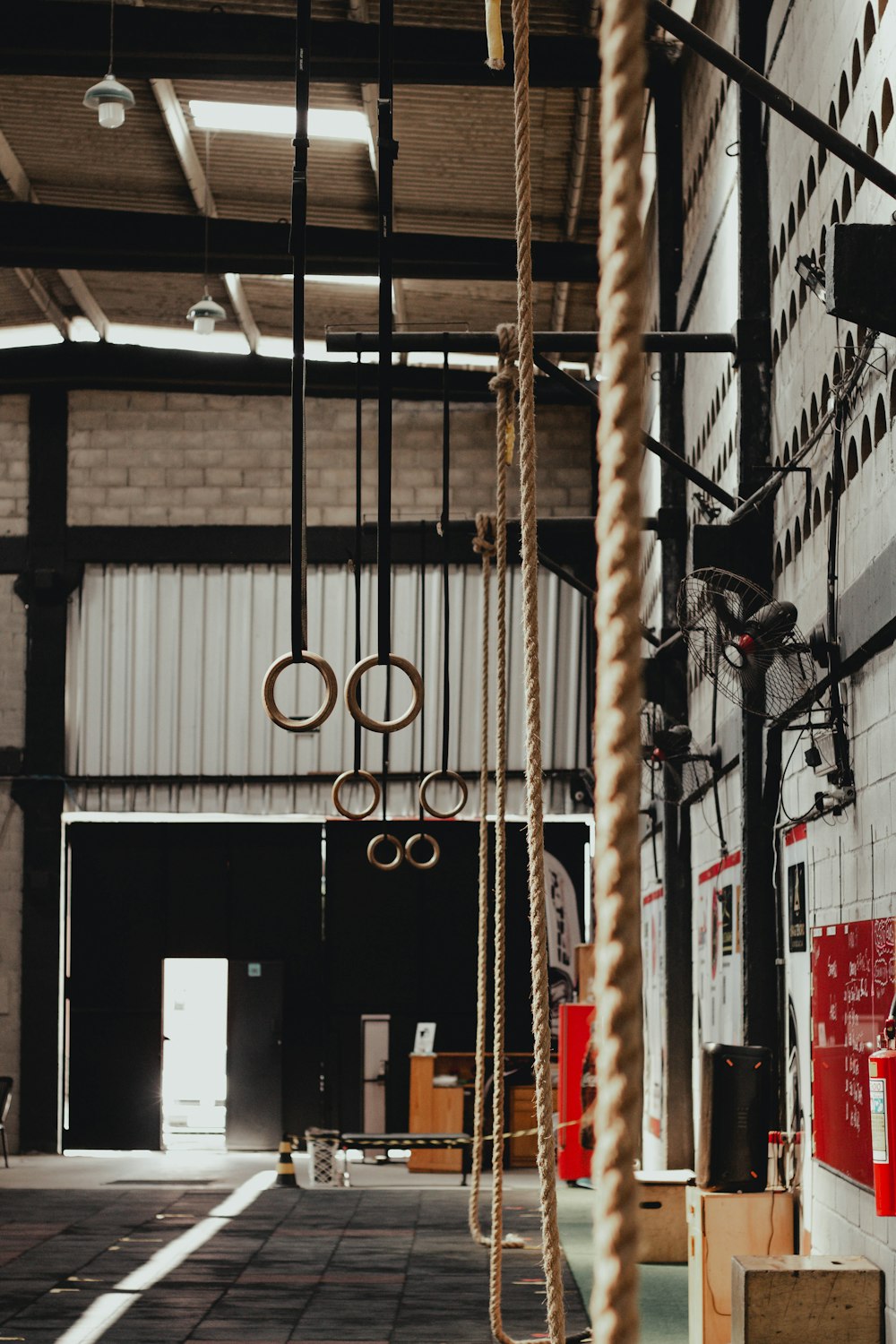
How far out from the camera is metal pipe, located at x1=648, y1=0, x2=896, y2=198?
159 inches

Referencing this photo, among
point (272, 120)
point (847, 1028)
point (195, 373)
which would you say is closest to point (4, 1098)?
point (195, 373)

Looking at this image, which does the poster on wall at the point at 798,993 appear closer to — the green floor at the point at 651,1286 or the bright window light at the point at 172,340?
the green floor at the point at 651,1286

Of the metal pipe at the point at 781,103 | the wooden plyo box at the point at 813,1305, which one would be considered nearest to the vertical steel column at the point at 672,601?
the metal pipe at the point at 781,103

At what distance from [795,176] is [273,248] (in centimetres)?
599

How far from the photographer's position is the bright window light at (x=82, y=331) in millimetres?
14961

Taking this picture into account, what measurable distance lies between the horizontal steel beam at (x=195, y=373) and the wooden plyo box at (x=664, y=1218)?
8.30 metres

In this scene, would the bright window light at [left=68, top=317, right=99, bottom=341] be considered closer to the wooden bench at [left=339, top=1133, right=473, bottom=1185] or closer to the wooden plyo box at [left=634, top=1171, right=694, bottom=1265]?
the wooden bench at [left=339, top=1133, right=473, bottom=1185]

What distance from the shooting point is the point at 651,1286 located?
739 centimetres

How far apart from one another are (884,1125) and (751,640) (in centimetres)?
162

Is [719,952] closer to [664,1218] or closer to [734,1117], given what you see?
[664,1218]

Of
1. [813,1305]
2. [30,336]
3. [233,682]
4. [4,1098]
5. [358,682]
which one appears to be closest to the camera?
[358,682]

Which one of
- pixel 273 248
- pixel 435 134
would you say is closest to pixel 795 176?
pixel 435 134

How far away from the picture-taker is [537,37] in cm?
925

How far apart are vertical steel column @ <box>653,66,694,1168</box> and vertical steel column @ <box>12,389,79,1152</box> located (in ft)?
20.6
